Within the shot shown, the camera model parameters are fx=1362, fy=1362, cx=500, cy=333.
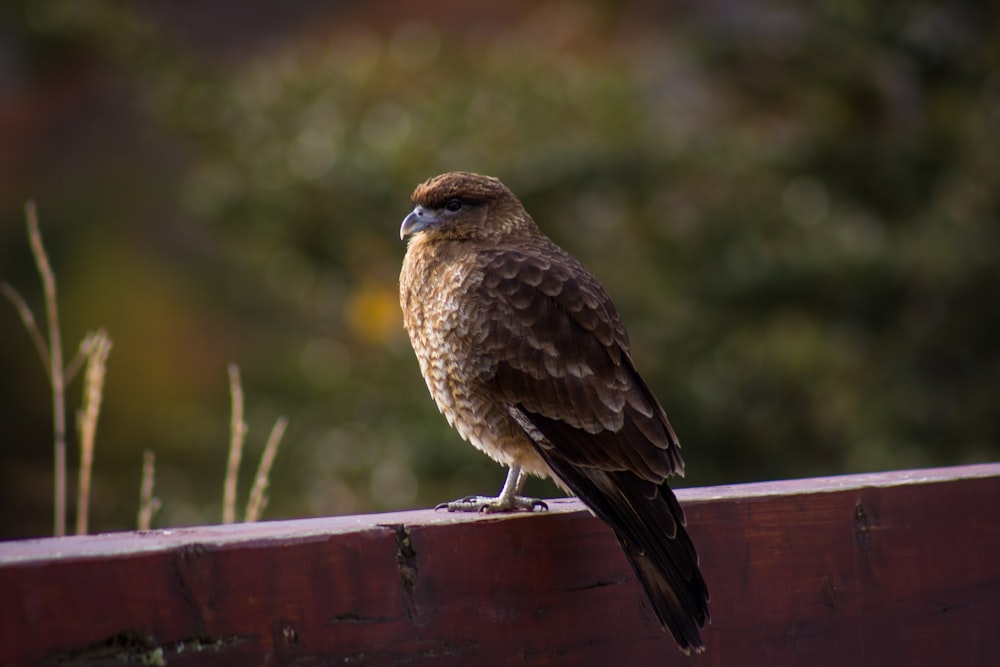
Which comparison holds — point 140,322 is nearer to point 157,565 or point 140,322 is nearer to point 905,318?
point 905,318

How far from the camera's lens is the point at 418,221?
3330 mm

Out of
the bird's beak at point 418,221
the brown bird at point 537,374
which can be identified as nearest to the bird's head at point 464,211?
the bird's beak at point 418,221

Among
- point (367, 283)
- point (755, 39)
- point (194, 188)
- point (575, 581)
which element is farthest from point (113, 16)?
point (575, 581)

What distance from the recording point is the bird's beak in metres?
3.30

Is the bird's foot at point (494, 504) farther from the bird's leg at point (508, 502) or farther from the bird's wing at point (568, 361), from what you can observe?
the bird's wing at point (568, 361)

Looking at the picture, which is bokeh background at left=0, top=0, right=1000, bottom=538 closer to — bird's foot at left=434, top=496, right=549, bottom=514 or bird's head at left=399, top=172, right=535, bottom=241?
bird's head at left=399, top=172, right=535, bottom=241

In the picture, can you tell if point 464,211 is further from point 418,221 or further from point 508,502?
point 508,502

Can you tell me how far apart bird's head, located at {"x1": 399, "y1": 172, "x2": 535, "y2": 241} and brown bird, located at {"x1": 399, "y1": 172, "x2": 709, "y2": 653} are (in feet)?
0.55

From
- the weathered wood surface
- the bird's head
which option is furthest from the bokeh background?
the weathered wood surface

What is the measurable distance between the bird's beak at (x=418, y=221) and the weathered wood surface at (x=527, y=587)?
993 mm

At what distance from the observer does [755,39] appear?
341 inches

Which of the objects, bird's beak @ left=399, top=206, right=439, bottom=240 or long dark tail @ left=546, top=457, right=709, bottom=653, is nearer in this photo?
long dark tail @ left=546, top=457, right=709, bottom=653

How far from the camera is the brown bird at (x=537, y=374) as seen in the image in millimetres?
2498

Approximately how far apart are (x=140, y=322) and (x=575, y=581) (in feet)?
40.7
